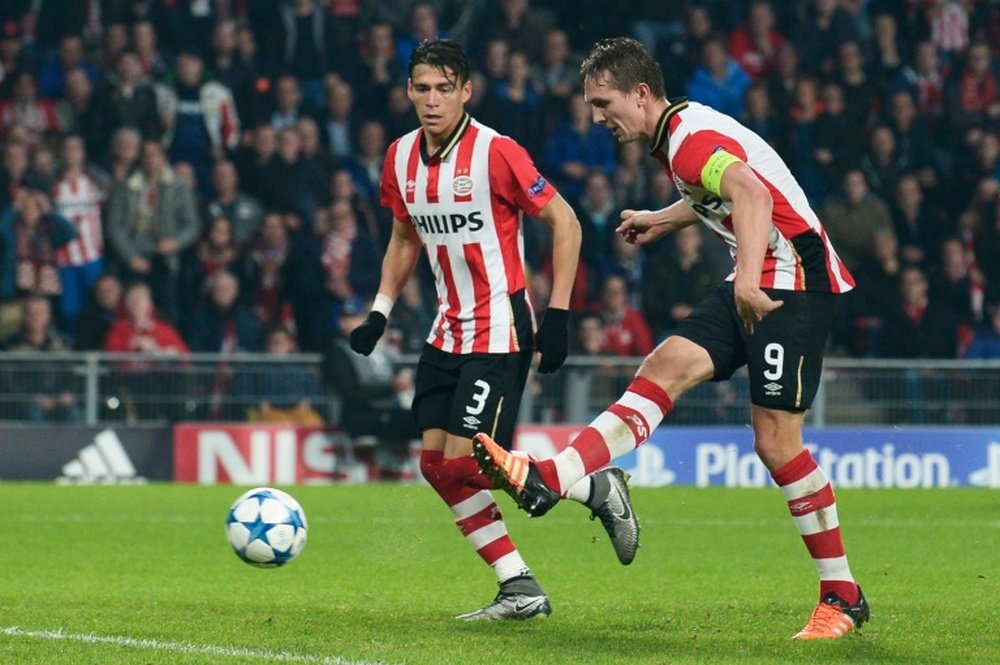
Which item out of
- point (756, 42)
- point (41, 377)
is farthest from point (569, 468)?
point (756, 42)

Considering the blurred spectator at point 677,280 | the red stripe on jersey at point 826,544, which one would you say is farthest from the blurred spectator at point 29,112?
the red stripe on jersey at point 826,544

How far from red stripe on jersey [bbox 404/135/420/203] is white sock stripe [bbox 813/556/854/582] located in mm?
2053

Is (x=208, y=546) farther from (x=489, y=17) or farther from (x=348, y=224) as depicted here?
(x=489, y=17)

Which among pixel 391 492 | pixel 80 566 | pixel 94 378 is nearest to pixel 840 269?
pixel 80 566

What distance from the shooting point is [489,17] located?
1877 centimetres

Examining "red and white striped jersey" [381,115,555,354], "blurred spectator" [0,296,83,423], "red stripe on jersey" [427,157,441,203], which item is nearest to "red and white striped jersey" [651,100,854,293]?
"red and white striped jersey" [381,115,555,354]

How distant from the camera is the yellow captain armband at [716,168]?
621 centimetres

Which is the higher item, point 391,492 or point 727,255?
point 727,255

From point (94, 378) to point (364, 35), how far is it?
15.8ft

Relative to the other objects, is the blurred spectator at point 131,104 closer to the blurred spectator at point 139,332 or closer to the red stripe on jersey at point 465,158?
the blurred spectator at point 139,332

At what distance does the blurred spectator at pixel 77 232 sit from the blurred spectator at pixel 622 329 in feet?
14.5

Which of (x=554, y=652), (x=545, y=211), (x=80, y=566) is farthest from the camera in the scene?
(x=80, y=566)

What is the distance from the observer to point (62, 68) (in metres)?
17.6

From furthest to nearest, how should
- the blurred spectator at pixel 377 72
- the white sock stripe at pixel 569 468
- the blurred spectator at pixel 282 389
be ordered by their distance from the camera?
the blurred spectator at pixel 377 72 < the blurred spectator at pixel 282 389 < the white sock stripe at pixel 569 468
